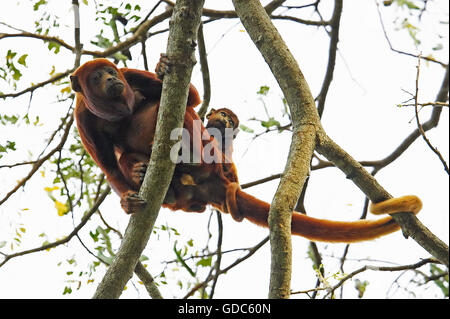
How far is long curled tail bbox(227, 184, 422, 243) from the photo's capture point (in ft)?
7.50

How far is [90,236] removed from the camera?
141 inches

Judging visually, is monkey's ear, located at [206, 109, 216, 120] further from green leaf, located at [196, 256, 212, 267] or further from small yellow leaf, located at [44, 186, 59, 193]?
small yellow leaf, located at [44, 186, 59, 193]

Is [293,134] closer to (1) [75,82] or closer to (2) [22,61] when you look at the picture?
(1) [75,82]

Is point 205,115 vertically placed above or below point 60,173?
above

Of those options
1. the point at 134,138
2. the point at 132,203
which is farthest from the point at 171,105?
the point at 134,138

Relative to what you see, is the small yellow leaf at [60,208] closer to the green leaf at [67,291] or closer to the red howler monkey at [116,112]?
the green leaf at [67,291]

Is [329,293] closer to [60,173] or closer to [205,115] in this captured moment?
[205,115]

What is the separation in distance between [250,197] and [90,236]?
1.18 metres

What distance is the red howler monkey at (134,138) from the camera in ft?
10.3

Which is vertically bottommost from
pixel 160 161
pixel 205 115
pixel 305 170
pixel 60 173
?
pixel 305 170

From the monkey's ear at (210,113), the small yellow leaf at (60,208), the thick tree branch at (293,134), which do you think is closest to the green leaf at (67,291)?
the small yellow leaf at (60,208)

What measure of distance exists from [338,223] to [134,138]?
130cm
